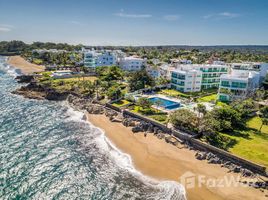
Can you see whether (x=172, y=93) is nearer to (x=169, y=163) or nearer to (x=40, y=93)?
(x=169, y=163)

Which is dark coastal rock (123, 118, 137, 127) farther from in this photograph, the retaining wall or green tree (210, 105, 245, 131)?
green tree (210, 105, 245, 131)

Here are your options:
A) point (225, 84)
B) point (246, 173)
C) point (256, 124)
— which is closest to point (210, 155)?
point (246, 173)

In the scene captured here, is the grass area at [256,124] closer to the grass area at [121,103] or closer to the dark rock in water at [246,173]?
the dark rock in water at [246,173]

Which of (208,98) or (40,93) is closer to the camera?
(208,98)

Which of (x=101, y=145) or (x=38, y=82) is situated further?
(x=38, y=82)

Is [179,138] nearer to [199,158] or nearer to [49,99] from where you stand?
[199,158]

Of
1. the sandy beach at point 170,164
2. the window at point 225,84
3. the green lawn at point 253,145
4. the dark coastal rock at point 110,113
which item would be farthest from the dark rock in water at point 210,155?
the window at point 225,84

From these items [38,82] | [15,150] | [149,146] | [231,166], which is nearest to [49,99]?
[38,82]
